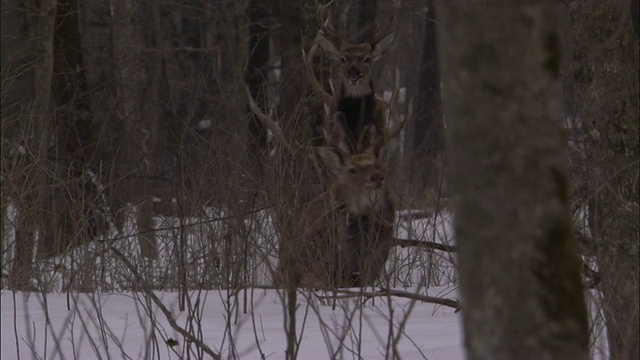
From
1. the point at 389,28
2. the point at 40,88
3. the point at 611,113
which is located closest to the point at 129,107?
the point at 40,88

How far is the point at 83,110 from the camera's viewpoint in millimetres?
11945

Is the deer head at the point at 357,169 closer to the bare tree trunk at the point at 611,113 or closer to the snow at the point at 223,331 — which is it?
the snow at the point at 223,331

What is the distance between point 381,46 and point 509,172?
664cm

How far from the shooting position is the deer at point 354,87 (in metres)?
7.33

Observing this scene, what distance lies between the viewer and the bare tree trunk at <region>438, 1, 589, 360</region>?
5.43ft

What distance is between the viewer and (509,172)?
167 centimetres

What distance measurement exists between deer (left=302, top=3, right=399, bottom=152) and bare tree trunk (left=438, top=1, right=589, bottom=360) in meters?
5.29

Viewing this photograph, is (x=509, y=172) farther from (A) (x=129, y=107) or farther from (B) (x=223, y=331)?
(A) (x=129, y=107)

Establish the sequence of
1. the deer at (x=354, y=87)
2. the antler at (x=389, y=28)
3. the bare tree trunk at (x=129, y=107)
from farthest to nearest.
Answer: the bare tree trunk at (x=129, y=107) < the antler at (x=389, y=28) < the deer at (x=354, y=87)

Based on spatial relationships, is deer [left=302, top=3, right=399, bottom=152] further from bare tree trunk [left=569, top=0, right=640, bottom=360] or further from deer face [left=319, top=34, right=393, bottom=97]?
bare tree trunk [left=569, top=0, right=640, bottom=360]

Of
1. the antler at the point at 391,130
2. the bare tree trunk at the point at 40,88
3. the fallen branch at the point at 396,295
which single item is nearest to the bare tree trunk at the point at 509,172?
the fallen branch at the point at 396,295

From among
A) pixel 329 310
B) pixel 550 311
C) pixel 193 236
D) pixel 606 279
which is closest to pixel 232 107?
pixel 193 236

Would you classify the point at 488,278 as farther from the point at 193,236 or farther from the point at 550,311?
the point at 193,236

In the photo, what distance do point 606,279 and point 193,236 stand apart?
4.36 m
